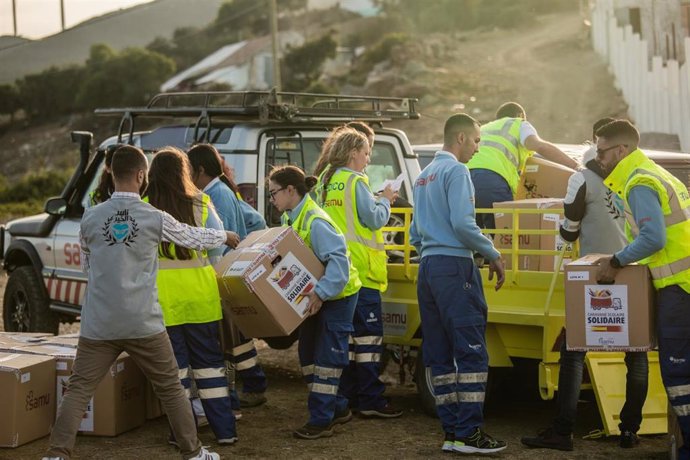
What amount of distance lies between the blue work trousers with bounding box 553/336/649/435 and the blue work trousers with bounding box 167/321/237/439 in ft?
6.51

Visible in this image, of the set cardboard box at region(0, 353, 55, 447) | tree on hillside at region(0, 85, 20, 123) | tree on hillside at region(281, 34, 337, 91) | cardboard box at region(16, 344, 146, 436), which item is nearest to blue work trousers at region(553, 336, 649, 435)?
cardboard box at region(16, 344, 146, 436)

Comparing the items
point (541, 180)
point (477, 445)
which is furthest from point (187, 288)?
point (541, 180)

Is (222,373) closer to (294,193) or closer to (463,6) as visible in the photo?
(294,193)

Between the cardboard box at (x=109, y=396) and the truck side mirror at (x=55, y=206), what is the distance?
2712 mm

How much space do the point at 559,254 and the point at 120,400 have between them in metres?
2.90

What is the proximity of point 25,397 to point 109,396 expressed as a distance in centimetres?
53

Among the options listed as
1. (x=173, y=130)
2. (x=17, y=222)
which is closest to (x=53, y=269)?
(x=17, y=222)

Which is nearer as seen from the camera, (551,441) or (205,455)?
(205,455)

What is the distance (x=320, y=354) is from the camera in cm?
722

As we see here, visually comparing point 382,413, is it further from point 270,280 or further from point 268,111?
point 268,111

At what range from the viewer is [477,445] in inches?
262

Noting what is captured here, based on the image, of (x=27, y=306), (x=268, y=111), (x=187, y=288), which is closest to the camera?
(x=187, y=288)

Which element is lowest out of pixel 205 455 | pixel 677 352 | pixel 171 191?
pixel 205 455

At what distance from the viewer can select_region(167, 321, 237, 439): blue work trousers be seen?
6867 millimetres
